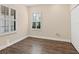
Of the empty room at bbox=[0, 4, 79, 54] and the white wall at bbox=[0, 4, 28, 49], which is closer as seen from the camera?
the empty room at bbox=[0, 4, 79, 54]

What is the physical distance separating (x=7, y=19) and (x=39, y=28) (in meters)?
0.97

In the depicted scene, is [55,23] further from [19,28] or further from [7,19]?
[7,19]

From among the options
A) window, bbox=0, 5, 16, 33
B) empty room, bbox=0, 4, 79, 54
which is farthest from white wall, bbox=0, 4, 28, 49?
window, bbox=0, 5, 16, 33

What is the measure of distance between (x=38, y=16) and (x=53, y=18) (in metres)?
0.60

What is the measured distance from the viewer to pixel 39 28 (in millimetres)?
2885

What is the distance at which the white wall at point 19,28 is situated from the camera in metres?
2.79

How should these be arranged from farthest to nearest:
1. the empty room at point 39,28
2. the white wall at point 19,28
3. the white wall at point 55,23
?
the white wall at point 55,23 < the white wall at point 19,28 < the empty room at point 39,28

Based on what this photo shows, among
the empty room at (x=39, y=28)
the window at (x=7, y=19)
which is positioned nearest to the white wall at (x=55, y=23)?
the empty room at (x=39, y=28)

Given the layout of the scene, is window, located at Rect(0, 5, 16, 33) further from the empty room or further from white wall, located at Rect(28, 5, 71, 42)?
white wall, located at Rect(28, 5, 71, 42)

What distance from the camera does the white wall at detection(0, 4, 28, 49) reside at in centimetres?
279

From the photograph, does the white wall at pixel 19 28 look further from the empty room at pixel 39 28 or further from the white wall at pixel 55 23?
the white wall at pixel 55 23
